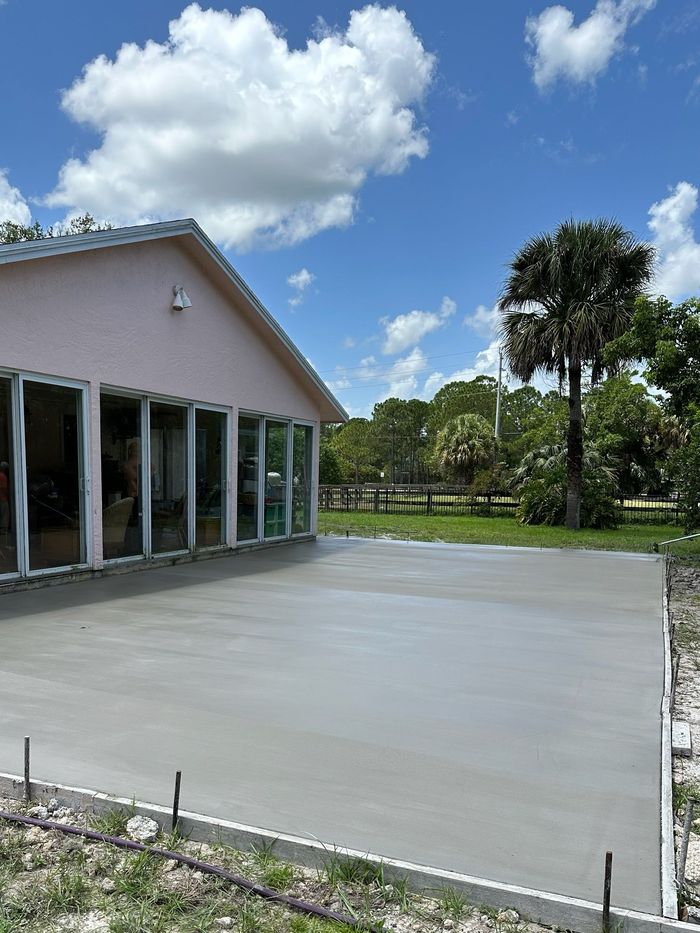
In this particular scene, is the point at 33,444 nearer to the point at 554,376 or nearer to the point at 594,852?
the point at 594,852

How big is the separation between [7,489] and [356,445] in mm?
39956

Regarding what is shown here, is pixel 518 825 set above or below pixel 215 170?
below

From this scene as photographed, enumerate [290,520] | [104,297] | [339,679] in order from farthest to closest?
[290,520] → [104,297] → [339,679]

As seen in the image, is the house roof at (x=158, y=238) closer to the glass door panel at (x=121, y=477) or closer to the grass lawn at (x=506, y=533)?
the glass door panel at (x=121, y=477)

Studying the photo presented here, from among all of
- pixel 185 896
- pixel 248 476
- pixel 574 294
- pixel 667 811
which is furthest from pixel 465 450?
pixel 185 896

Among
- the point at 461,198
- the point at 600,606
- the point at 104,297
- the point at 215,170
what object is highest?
the point at 461,198

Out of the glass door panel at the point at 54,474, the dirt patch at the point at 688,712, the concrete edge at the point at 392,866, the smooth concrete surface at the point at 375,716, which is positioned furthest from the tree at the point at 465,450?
the concrete edge at the point at 392,866

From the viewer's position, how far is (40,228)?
25094mm

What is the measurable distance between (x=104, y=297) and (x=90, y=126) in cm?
1417

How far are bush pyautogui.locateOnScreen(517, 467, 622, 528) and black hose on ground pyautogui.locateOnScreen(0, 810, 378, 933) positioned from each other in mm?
17287

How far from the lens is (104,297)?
7.61m

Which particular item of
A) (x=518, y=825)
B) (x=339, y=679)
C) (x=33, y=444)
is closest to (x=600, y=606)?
(x=339, y=679)

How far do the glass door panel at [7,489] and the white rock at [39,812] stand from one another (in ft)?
15.3

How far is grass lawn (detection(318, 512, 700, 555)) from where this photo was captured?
13.0 metres
